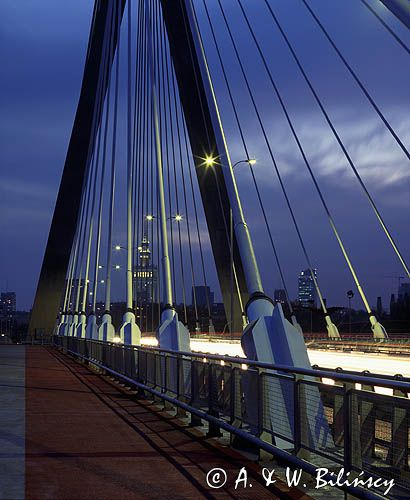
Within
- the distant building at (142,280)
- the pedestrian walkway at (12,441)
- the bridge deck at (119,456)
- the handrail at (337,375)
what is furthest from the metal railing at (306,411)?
the distant building at (142,280)

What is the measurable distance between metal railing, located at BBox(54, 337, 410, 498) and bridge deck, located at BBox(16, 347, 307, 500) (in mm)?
395

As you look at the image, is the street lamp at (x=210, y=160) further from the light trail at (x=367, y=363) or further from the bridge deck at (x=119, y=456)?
the bridge deck at (x=119, y=456)

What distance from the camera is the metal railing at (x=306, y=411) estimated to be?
19.8 feet

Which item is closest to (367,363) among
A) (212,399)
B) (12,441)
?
(212,399)

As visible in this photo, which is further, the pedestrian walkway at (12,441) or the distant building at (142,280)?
the distant building at (142,280)

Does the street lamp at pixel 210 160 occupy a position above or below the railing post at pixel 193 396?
above

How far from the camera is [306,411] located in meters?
7.46

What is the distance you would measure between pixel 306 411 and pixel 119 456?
2448 millimetres

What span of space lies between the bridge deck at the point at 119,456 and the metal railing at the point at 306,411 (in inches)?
15.6

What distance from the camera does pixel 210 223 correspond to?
28.4 meters

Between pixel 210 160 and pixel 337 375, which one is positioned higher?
pixel 210 160

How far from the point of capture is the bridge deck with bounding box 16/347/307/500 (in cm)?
698

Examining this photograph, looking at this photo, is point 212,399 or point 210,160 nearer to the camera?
point 212,399

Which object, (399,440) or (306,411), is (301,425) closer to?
(306,411)
